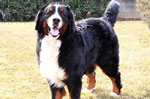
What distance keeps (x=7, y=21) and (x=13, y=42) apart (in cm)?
617

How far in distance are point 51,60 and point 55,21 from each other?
0.58 metres

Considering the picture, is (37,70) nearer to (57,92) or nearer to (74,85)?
(57,92)

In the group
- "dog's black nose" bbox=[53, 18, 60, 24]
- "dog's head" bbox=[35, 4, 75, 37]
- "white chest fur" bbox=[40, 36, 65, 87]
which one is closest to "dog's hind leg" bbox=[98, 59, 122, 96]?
"white chest fur" bbox=[40, 36, 65, 87]

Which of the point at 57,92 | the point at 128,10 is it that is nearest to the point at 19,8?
the point at 128,10

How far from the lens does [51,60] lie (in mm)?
4188

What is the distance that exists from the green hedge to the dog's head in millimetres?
11643

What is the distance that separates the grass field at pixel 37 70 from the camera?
5570 millimetres

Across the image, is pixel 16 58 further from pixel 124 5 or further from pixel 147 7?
pixel 124 5

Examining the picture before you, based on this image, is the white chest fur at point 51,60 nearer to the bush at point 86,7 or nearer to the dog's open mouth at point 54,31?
the dog's open mouth at point 54,31

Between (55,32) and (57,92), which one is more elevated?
(55,32)

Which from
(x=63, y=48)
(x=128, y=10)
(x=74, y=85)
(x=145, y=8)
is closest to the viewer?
Answer: (x=63, y=48)

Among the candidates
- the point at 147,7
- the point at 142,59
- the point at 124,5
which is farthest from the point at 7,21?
the point at 142,59

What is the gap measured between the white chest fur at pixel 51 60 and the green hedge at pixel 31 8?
1158 centimetres

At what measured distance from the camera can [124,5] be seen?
1589cm
